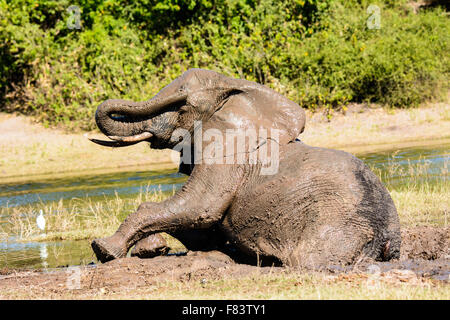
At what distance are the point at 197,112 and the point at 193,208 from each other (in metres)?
0.85

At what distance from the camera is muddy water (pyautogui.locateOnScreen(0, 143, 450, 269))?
8.49 m

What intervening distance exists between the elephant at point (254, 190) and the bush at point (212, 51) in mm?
13229

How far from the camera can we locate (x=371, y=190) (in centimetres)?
A: 604

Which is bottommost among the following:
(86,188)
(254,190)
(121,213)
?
(86,188)

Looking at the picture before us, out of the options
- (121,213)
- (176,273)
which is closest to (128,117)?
(176,273)

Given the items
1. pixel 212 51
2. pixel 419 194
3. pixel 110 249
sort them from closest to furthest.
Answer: pixel 110 249 < pixel 419 194 < pixel 212 51

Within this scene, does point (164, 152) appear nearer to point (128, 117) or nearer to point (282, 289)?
point (128, 117)

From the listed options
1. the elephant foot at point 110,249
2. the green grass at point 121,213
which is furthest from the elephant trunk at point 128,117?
the green grass at point 121,213

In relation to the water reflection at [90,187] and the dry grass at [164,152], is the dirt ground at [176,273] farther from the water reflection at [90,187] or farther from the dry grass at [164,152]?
the dry grass at [164,152]

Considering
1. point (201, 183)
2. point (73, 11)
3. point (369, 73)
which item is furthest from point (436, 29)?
point (201, 183)

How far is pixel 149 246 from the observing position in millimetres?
6414

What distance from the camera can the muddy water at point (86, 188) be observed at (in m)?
8.49
